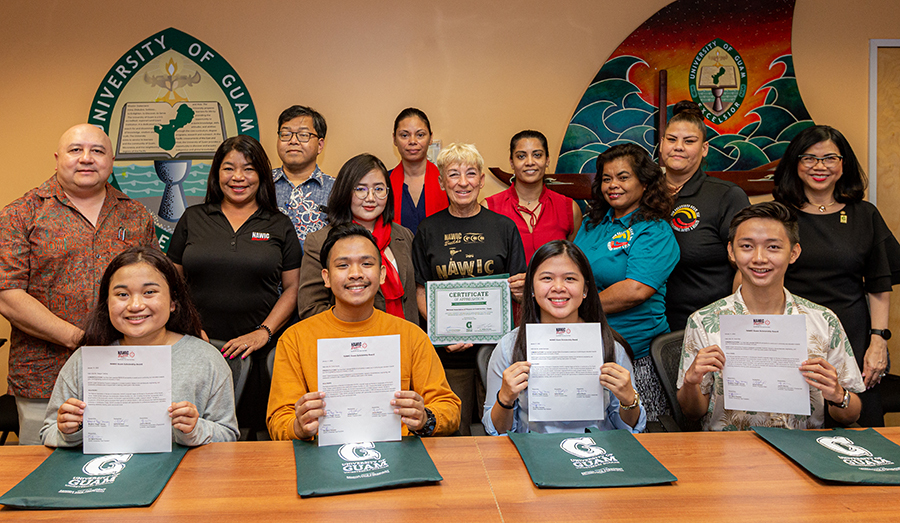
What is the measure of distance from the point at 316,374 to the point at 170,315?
57 centimetres

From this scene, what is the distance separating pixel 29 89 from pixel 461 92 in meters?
3.21

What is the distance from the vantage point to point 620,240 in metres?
2.95

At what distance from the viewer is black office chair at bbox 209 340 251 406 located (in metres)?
2.42

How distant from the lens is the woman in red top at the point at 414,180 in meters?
3.67

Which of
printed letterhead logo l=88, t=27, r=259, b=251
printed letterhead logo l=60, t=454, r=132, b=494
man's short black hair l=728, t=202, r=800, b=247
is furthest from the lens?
printed letterhead logo l=88, t=27, r=259, b=251

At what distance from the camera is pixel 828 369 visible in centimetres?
187

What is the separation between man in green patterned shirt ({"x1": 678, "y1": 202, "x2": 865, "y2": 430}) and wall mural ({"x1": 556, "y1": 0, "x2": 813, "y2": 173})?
7.45ft

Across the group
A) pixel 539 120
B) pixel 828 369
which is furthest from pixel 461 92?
pixel 828 369

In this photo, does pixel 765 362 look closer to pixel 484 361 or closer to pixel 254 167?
pixel 484 361

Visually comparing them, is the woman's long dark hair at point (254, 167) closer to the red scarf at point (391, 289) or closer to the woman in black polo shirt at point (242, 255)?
the woman in black polo shirt at point (242, 255)

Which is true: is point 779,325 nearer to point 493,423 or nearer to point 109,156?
point 493,423

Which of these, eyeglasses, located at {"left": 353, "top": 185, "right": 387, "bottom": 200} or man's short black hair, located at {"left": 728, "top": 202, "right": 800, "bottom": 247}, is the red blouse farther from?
man's short black hair, located at {"left": 728, "top": 202, "right": 800, "bottom": 247}

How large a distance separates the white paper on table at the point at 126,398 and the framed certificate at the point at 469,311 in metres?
1.33

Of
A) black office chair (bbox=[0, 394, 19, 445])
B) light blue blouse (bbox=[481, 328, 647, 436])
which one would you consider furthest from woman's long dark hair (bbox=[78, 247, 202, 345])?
black office chair (bbox=[0, 394, 19, 445])
